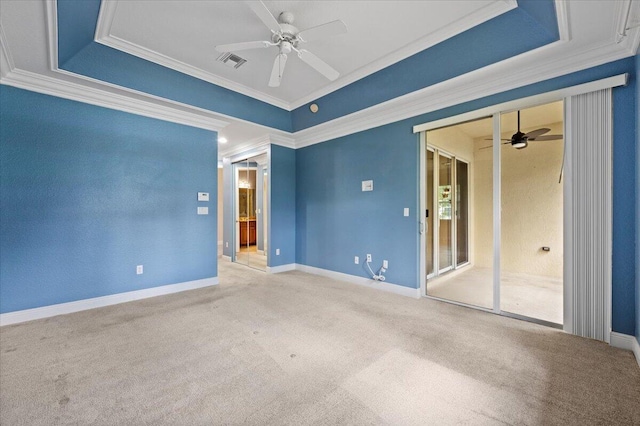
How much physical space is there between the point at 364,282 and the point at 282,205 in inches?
87.9

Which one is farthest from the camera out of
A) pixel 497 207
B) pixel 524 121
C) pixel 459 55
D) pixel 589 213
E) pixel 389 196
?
pixel 524 121

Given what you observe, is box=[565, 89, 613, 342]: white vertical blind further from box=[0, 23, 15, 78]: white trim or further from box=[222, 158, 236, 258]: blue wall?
box=[222, 158, 236, 258]: blue wall

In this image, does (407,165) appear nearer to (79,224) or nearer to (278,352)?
(278,352)

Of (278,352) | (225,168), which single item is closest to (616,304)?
(278,352)

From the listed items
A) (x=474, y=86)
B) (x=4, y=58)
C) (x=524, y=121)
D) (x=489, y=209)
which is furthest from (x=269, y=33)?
(x=489, y=209)

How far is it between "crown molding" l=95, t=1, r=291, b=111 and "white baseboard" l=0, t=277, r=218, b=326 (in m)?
2.97

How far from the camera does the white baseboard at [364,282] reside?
369 centimetres

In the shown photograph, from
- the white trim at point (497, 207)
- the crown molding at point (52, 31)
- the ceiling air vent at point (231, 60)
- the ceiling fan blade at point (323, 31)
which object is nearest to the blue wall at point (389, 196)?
the white trim at point (497, 207)

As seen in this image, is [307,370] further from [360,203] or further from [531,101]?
[531,101]

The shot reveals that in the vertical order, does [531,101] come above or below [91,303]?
above

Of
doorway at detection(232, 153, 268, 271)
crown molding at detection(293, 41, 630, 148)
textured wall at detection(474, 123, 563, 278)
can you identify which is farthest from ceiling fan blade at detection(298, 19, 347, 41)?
textured wall at detection(474, 123, 563, 278)

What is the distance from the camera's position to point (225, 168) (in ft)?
20.9

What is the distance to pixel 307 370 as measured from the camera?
76.2 inches

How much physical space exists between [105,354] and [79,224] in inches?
Answer: 72.9
